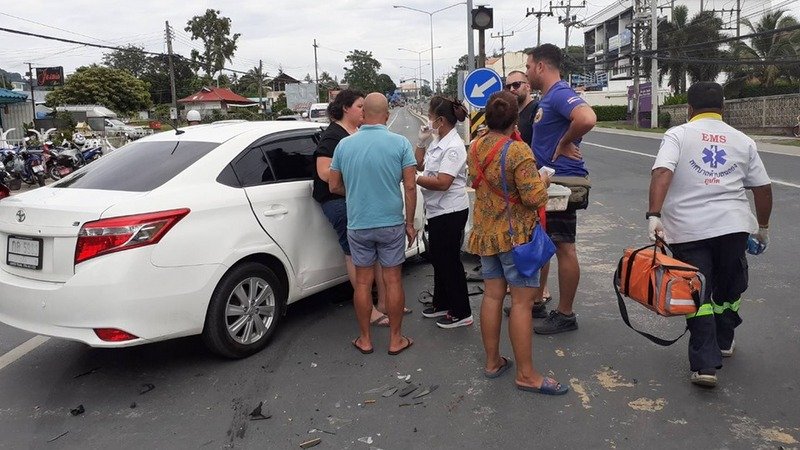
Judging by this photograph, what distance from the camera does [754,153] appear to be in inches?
137

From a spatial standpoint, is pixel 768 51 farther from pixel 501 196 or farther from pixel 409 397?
pixel 409 397

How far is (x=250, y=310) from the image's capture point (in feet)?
13.9

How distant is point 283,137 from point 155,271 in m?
1.62

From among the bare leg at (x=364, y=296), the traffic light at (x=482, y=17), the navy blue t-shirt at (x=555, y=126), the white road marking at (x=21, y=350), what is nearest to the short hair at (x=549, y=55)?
the navy blue t-shirt at (x=555, y=126)

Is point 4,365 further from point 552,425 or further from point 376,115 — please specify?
point 552,425

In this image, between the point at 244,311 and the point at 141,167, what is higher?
the point at 141,167

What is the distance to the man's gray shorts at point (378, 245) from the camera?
4188mm

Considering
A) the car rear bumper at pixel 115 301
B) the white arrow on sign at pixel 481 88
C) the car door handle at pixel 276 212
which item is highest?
the white arrow on sign at pixel 481 88

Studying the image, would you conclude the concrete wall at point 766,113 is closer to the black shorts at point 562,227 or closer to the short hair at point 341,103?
the black shorts at point 562,227

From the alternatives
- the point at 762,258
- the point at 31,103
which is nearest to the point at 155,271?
the point at 762,258

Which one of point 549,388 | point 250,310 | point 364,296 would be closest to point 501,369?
point 549,388

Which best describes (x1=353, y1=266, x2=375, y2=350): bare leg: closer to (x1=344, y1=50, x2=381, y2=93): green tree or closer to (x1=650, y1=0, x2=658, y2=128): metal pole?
(x1=650, y1=0, x2=658, y2=128): metal pole

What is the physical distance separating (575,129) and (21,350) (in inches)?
168

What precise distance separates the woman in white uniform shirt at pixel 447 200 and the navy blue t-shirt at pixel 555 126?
54 cm
